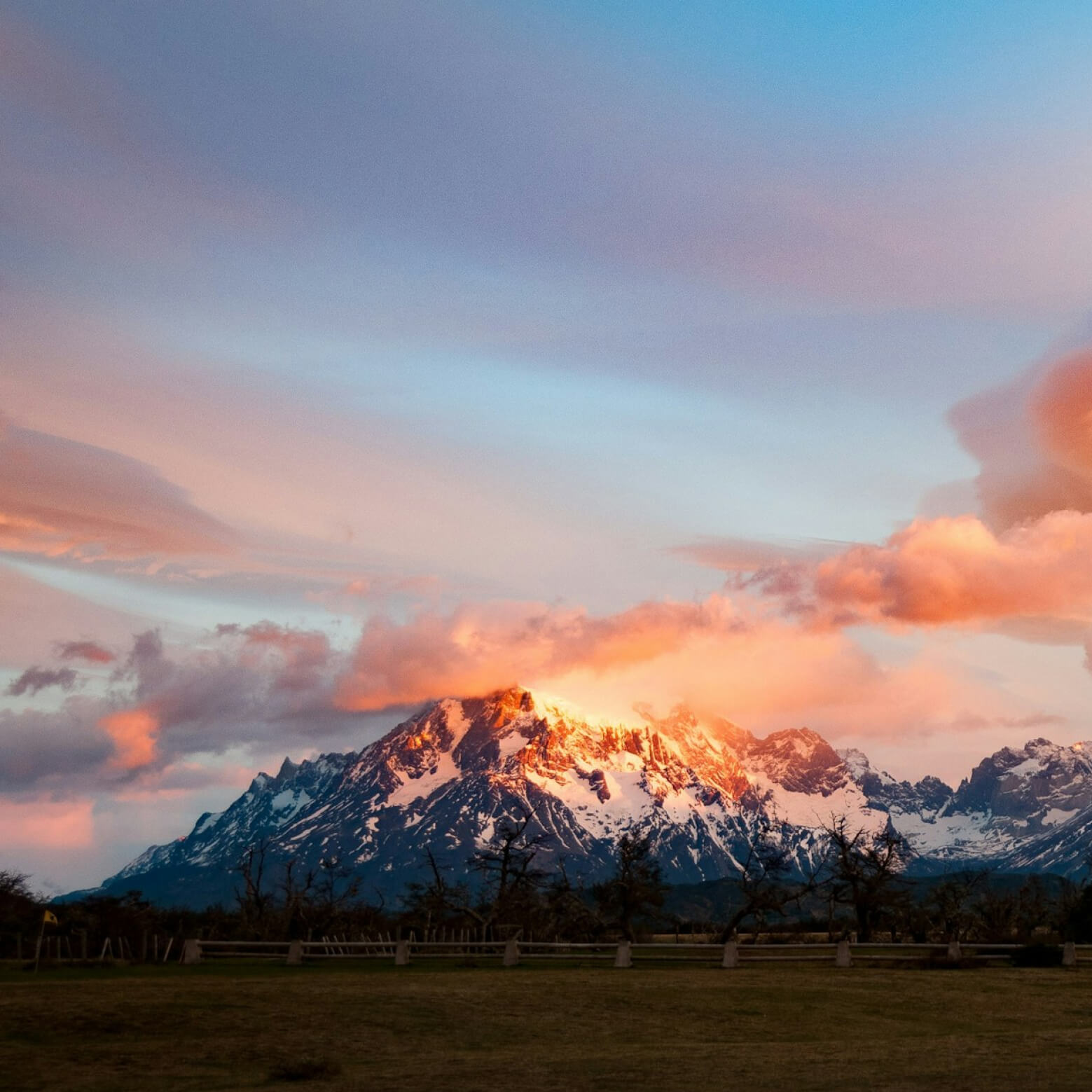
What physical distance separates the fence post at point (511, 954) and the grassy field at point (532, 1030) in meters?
3.73

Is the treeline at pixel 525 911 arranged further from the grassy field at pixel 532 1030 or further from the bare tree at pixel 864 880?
the grassy field at pixel 532 1030

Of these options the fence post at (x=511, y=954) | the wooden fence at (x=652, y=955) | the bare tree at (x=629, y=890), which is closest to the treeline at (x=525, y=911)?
the bare tree at (x=629, y=890)

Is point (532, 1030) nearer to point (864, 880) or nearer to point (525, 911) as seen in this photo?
point (525, 911)

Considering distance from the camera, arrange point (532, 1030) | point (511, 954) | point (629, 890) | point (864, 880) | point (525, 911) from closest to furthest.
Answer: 1. point (532, 1030)
2. point (511, 954)
3. point (629, 890)
4. point (864, 880)
5. point (525, 911)

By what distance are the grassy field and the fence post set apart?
3.73 metres

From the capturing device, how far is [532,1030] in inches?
1425

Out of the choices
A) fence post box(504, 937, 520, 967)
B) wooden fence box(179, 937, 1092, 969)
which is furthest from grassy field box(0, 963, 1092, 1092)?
wooden fence box(179, 937, 1092, 969)

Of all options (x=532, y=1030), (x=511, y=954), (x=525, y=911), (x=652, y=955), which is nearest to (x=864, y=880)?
(x=525, y=911)

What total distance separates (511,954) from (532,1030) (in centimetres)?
1811

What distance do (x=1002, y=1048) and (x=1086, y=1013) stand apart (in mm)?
11655

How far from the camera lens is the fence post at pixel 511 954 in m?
53.7

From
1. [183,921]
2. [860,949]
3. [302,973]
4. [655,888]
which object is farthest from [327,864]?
[302,973]

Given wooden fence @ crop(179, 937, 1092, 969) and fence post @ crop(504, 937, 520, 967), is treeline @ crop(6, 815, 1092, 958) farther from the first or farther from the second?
fence post @ crop(504, 937, 520, 967)

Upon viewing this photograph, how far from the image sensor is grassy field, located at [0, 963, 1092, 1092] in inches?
1104
